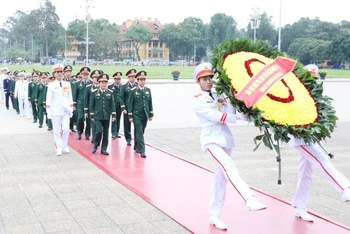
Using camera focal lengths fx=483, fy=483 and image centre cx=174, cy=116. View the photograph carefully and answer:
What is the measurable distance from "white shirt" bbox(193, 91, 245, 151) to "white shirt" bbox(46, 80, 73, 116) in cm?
517

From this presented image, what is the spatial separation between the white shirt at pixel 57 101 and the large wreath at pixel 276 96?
5285mm

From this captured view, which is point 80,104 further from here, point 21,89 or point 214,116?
point 214,116

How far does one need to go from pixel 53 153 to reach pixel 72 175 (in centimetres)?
214

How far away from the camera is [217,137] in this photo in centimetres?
511

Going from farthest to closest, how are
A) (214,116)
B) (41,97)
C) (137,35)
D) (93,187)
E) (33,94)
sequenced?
1. (137,35)
2. (33,94)
3. (41,97)
4. (93,187)
5. (214,116)

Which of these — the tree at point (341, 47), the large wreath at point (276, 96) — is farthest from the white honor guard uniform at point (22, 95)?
the tree at point (341, 47)

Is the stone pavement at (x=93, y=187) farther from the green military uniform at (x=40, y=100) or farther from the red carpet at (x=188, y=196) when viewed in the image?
the green military uniform at (x=40, y=100)

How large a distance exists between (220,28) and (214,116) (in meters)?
87.5

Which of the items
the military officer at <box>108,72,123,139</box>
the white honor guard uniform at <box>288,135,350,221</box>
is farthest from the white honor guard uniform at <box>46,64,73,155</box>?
the white honor guard uniform at <box>288,135,350,221</box>

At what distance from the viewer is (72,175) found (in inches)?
315

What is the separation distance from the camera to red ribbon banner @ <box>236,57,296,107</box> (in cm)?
465

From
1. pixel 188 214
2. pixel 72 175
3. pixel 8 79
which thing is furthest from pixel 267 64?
pixel 8 79

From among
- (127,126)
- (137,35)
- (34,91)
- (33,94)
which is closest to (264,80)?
(127,126)

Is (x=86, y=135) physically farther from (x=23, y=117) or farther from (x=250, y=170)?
(x=23, y=117)
